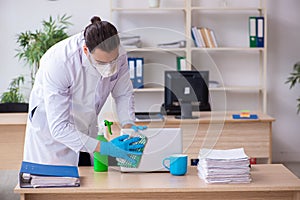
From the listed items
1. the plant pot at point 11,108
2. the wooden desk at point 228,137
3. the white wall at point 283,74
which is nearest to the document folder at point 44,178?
the wooden desk at point 228,137

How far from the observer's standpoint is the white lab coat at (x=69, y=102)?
282 cm

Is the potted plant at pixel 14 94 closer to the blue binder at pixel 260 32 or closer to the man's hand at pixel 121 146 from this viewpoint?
the blue binder at pixel 260 32

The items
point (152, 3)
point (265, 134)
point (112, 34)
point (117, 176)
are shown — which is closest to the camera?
point (112, 34)

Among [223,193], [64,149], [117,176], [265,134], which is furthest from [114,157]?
[265,134]

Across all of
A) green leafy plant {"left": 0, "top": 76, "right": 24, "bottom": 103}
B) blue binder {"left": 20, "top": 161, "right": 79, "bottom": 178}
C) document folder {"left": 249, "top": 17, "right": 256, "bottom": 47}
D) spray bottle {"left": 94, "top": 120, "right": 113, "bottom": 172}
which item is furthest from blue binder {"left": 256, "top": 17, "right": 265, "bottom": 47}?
blue binder {"left": 20, "top": 161, "right": 79, "bottom": 178}

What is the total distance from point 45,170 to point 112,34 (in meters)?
0.68

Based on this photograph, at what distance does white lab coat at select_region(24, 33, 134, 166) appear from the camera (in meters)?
2.82

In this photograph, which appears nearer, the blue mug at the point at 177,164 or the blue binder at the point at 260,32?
the blue mug at the point at 177,164

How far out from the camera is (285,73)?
655cm

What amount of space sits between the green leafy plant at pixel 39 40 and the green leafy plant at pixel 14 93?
7.2 inches

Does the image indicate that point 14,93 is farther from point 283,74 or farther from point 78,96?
point 78,96

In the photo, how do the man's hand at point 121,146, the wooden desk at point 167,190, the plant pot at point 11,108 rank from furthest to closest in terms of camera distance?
1. the plant pot at point 11,108
2. the man's hand at point 121,146
3. the wooden desk at point 167,190

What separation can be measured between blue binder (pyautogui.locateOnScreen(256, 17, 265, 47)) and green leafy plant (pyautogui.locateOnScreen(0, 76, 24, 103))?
7.93 ft

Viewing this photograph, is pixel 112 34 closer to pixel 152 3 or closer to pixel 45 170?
pixel 45 170
